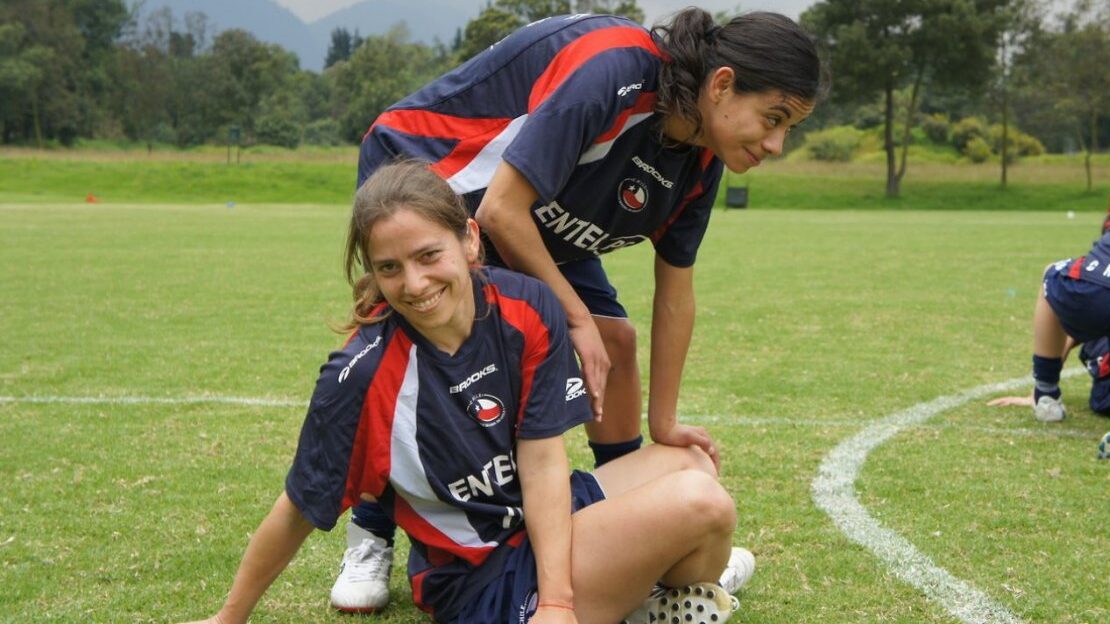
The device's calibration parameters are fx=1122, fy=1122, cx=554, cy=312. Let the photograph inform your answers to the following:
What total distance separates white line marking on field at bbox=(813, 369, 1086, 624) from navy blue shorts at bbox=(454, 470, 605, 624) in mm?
1200

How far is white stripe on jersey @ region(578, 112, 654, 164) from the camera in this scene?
2.93m

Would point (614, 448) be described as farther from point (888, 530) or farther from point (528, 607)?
point (528, 607)

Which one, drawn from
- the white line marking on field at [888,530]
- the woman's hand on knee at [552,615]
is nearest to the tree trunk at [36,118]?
the white line marking on field at [888,530]

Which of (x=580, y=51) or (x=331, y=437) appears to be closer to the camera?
(x=331, y=437)

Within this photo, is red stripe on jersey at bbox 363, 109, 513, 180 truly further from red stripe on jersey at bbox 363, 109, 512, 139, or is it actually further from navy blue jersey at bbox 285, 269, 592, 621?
navy blue jersey at bbox 285, 269, 592, 621

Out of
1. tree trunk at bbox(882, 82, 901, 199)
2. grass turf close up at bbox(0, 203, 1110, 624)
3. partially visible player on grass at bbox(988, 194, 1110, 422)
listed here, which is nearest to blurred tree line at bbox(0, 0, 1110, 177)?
tree trunk at bbox(882, 82, 901, 199)

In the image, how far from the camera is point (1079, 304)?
5.21 metres

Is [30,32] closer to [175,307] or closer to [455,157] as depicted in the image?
[175,307]

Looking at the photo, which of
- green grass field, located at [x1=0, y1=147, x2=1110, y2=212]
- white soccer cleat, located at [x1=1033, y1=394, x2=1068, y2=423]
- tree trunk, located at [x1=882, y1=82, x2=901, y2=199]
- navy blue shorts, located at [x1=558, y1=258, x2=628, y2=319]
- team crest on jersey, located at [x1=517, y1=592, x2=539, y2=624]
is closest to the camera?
team crest on jersey, located at [x1=517, y1=592, x2=539, y2=624]

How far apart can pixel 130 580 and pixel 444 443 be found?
125 centimetres

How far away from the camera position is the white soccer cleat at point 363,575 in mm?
3133

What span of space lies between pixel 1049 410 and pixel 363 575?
372cm

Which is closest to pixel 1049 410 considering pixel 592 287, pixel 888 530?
pixel 888 530

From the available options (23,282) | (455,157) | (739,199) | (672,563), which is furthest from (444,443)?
(739,199)
